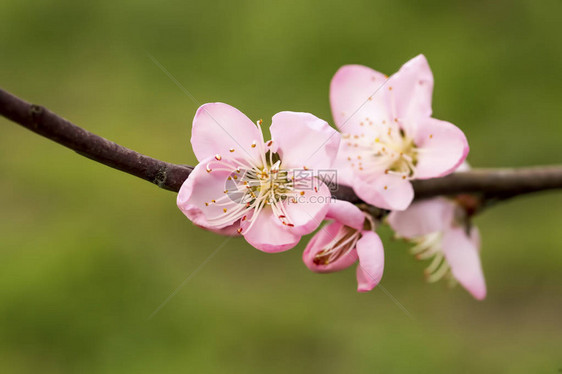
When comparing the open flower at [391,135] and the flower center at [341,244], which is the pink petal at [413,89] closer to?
the open flower at [391,135]

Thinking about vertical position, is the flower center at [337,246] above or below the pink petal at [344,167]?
below

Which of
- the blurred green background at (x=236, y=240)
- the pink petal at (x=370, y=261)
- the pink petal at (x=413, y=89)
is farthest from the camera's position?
the blurred green background at (x=236, y=240)

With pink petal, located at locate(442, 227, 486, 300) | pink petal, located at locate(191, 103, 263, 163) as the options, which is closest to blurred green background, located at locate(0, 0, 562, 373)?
pink petal, located at locate(442, 227, 486, 300)

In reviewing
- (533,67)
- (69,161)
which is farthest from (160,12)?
(533,67)

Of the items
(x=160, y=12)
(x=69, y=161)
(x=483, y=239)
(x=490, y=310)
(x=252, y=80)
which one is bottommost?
(x=490, y=310)

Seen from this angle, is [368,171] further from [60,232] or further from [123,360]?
[60,232]

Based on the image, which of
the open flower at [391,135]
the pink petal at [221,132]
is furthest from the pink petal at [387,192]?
the pink petal at [221,132]

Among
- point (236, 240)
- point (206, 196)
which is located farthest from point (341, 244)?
point (236, 240)
